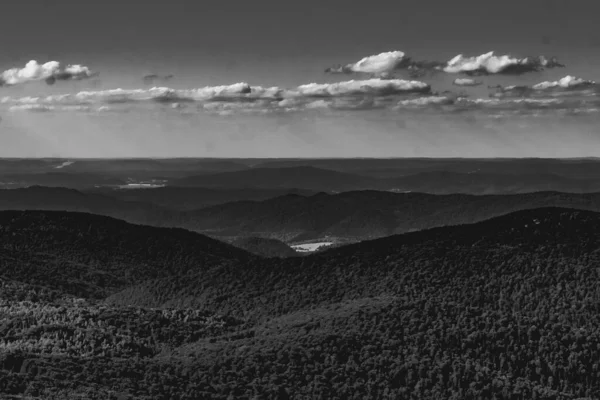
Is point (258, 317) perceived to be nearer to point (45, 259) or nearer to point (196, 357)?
point (196, 357)

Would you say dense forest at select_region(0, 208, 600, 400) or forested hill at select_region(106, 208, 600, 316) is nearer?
dense forest at select_region(0, 208, 600, 400)

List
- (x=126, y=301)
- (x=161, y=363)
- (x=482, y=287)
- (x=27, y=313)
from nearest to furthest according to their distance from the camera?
(x=161, y=363) → (x=27, y=313) → (x=482, y=287) → (x=126, y=301)

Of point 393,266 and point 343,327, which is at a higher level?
point 393,266

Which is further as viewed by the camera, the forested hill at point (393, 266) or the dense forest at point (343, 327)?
the forested hill at point (393, 266)

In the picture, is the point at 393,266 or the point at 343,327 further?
the point at 393,266

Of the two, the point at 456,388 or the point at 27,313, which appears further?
the point at 27,313

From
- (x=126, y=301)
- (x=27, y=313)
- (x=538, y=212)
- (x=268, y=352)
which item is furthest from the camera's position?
(x=538, y=212)

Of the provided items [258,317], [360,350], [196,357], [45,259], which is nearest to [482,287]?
[258,317]

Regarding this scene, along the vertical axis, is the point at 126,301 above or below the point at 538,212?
below
